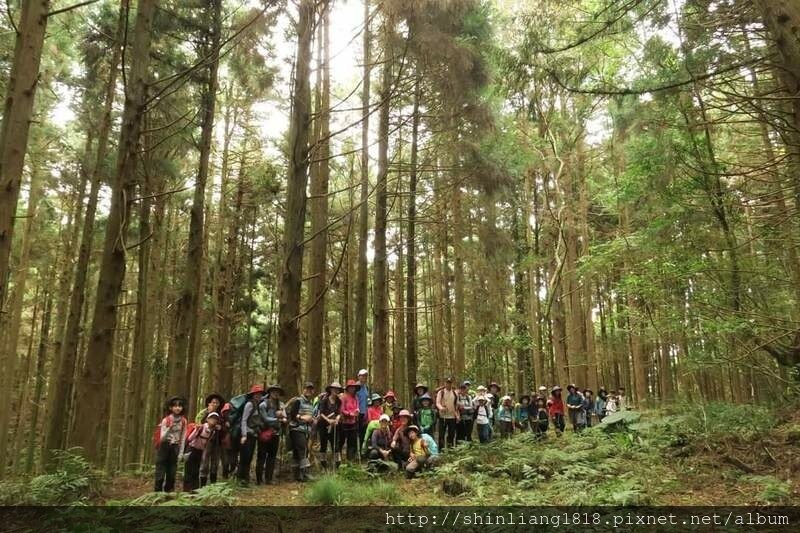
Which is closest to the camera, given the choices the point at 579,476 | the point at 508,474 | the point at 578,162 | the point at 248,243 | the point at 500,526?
the point at 500,526

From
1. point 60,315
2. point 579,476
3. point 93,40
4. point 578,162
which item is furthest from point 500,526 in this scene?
point 578,162

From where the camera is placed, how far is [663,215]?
11242 millimetres

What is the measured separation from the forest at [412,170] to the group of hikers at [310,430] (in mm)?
806

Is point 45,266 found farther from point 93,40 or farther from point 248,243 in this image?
point 93,40

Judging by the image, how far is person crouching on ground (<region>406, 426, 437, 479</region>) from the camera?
9.14m

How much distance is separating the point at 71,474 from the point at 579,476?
7011 millimetres

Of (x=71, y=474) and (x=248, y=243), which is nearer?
(x=71, y=474)

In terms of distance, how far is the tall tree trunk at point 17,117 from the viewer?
4.10 m

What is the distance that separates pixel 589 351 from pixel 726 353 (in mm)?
8794

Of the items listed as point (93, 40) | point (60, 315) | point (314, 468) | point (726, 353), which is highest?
point (93, 40)

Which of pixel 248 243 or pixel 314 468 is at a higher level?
pixel 248 243

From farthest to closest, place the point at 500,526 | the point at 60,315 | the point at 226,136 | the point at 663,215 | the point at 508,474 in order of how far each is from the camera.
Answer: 1. the point at 226,136
2. the point at 60,315
3. the point at 663,215
4. the point at 508,474
5. the point at 500,526

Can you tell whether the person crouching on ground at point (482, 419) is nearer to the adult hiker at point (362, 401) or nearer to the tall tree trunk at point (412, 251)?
the tall tree trunk at point (412, 251)

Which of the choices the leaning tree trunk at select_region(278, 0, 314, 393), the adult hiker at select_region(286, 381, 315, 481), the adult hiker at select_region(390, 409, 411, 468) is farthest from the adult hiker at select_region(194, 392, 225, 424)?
the adult hiker at select_region(390, 409, 411, 468)
